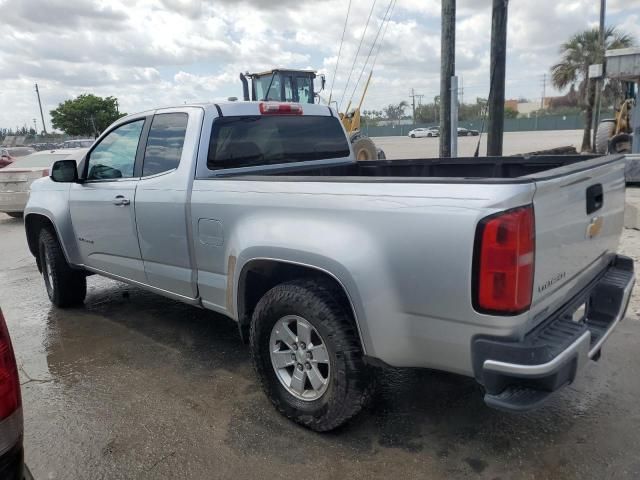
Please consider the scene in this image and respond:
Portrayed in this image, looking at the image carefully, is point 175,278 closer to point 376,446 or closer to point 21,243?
point 376,446

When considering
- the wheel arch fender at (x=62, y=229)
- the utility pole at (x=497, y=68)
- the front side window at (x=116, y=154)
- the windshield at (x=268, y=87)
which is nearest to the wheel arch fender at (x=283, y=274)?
the front side window at (x=116, y=154)

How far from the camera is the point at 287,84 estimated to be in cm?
1778

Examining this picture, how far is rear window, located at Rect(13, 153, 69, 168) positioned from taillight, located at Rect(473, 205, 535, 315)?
11203mm

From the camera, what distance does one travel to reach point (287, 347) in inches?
122

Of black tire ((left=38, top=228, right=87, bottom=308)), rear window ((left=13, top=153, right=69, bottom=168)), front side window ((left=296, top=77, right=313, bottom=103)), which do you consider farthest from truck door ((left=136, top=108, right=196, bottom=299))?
front side window ((left=296, top=77, right=313, bottom=103))

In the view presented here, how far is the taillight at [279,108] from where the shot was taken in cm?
411

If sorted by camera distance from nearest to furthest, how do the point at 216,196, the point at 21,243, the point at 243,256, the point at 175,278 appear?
1. the point at 243,256
2. the point at 216,196
3. the point at 175,278
4. the point at 21,243

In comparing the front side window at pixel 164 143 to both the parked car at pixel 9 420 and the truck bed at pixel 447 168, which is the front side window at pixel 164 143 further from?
the parked car at pixel 9 420

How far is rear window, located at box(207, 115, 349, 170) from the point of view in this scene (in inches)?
148

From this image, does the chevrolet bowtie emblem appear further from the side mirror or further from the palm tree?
the palm tree

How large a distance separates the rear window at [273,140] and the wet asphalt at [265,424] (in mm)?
1522

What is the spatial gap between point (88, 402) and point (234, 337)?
1.32m

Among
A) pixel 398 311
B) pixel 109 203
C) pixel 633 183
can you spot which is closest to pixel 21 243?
pixel 109 203

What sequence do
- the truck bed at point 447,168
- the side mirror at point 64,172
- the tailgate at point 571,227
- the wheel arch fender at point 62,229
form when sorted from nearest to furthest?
the tailgate at point 571,227 < the truck bed at point 447,168 < the side mirror at point 64,172 < the wheel arch fender at point 62,229
